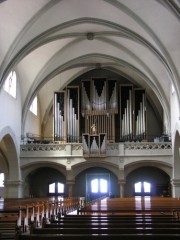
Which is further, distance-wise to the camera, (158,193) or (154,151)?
(158,193)

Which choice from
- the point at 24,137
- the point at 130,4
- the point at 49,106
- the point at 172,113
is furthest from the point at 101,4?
the point at 49,106

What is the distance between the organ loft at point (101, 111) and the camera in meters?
26.6

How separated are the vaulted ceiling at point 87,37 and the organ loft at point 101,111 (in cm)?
270

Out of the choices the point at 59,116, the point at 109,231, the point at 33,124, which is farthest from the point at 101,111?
the point at 109,231

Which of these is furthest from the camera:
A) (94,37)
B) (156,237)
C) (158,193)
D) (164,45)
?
(158,193)

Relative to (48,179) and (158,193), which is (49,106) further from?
(158,193)

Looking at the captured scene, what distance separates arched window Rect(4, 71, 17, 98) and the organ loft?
427 cm

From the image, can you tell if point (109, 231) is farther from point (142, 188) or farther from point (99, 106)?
point (142, 188)

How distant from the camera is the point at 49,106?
29.7 m

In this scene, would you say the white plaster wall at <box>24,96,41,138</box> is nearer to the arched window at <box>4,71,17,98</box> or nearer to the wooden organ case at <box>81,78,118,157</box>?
the arched window at <box>4,71,17,98</box>

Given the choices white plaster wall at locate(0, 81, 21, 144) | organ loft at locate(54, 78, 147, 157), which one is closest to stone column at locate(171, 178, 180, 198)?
organ loft at locate(54, 78, 147, 157)

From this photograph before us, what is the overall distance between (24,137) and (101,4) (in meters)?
10.8

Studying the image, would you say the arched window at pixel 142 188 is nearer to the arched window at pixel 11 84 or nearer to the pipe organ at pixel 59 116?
the pipe organ at pixel 59 116

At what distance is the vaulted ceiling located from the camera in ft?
56.3
